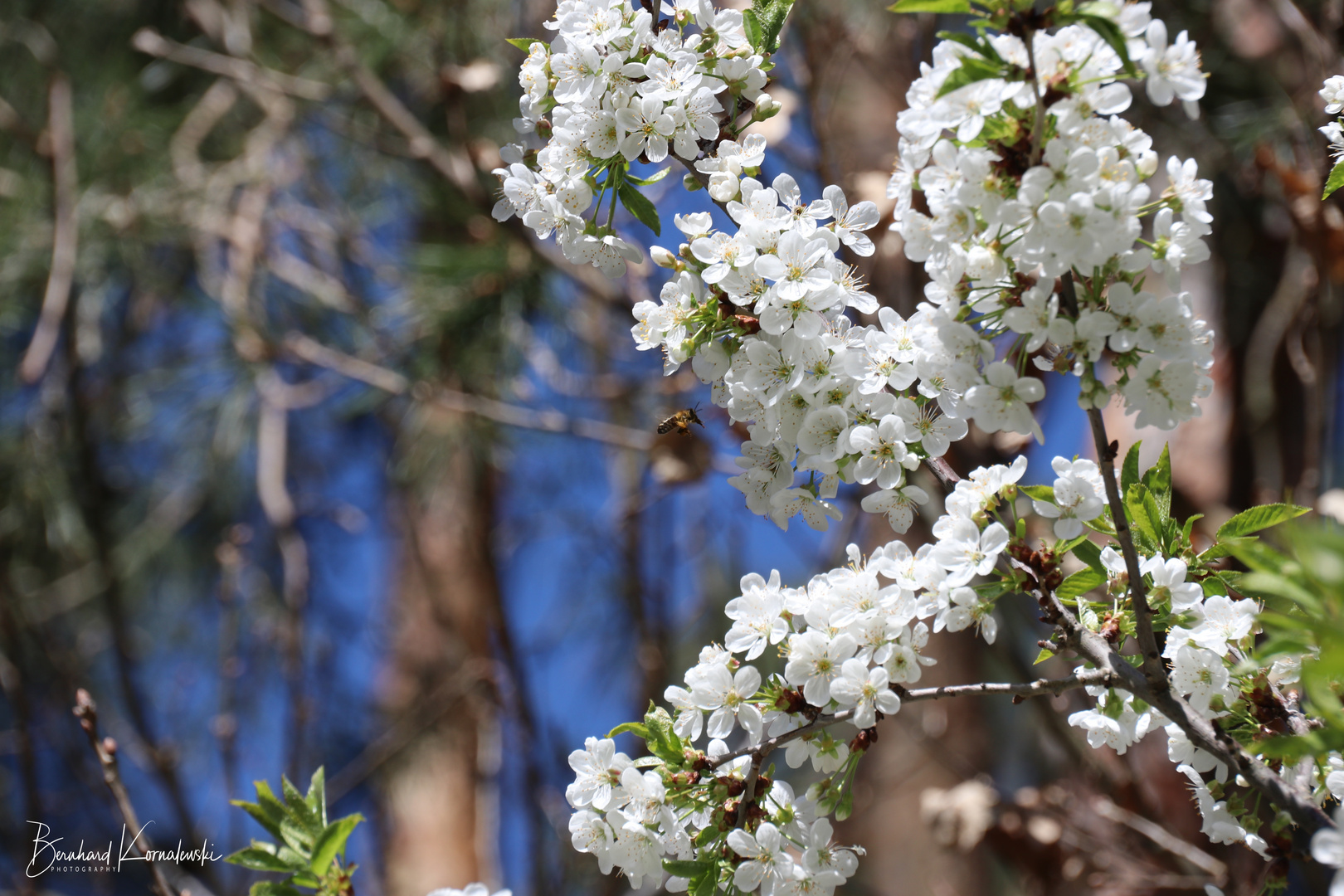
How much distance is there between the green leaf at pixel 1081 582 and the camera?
3.00 feet

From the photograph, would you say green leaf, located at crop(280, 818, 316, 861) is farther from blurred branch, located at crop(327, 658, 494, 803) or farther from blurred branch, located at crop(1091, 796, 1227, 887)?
blurred branch, located at crop(1091, 796, 1227, 887)

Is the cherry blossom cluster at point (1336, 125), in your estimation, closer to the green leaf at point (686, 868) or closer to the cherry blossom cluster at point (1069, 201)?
the cherry blossom cluster at point (1069, 201)

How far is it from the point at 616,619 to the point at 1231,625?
9.35 ft

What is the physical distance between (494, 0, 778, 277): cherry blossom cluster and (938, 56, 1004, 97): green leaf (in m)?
0.27

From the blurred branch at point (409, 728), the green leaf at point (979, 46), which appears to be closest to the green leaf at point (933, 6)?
the green leaf at point (979, 46)

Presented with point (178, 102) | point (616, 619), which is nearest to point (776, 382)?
point (616, 619)

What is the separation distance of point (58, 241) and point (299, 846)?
1863mm

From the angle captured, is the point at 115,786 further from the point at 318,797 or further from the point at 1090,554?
the point at 1090,554

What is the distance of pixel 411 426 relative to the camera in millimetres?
3051

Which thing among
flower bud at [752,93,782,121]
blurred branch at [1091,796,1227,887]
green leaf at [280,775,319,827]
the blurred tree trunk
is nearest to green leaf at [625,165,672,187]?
flower bud at [752,93,782,121]

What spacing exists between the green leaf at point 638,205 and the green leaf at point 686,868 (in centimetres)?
64

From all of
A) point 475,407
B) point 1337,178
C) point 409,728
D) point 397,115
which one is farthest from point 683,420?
point 409,728

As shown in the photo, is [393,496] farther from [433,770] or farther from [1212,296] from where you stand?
[1212,296]

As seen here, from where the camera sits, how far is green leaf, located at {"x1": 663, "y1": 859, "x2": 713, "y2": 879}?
0.88m
